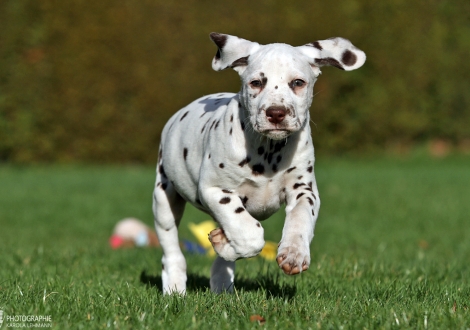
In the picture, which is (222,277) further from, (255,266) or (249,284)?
(255,266)

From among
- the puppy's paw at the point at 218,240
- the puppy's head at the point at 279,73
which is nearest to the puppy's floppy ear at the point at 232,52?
the puppy's head at the point at 279,73

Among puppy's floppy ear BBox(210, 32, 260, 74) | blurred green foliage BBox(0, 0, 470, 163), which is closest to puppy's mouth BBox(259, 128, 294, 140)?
puppy's floppy ear BBox(210, 32, 260, 74)

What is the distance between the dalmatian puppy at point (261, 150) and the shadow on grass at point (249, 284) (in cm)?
50

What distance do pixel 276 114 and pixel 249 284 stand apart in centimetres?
197

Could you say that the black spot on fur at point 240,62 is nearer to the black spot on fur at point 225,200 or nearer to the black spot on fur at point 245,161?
the black spot on fur at point 245,161

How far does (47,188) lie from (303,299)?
42.1 ft

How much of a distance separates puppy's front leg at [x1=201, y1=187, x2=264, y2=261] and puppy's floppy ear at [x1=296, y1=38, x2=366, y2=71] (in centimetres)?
107

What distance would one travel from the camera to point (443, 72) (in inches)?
1053

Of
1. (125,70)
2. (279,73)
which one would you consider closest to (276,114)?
(279,73)

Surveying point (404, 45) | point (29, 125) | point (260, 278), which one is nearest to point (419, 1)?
point (404, 45)

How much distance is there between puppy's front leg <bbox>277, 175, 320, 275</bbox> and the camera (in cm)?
416

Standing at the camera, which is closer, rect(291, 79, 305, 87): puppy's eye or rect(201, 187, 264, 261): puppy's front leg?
rect(201, 187, 264, 261): puppy's front leg

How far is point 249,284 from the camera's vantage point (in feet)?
19.3

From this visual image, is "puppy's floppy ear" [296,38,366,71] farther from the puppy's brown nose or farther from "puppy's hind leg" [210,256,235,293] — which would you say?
"puppy's hind leg" [210,256,235,293]
